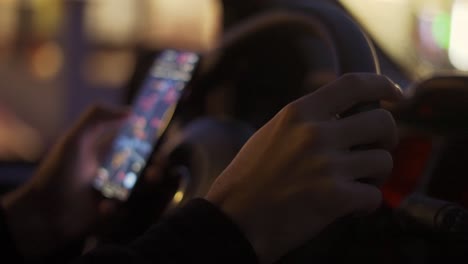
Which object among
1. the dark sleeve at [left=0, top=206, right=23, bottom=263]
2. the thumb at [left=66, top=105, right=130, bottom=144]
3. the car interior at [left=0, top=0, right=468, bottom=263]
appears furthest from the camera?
the thumb at [left=66, top=105, right=130, bottom=144]

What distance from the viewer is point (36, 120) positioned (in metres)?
8.71

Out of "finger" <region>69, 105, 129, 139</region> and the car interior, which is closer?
the car interior

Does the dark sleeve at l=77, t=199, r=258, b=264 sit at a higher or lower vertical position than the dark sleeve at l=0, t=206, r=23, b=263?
higher

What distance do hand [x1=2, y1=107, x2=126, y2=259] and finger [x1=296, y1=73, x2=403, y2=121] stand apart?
0.64m

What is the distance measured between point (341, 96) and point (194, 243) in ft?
0.47

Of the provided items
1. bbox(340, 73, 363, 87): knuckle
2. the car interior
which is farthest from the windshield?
bbox(340, 73, 363, 87): knuckle

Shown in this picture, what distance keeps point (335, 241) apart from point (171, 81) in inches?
20.9

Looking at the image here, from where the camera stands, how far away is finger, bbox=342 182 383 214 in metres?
0.60

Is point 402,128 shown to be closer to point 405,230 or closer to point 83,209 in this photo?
point 405,230

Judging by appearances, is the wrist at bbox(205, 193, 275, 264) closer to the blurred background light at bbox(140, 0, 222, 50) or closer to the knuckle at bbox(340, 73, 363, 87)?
the knuckle at bbox(340, 73, 363, 87)

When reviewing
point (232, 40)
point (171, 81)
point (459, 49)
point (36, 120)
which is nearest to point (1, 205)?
point (171, 81)

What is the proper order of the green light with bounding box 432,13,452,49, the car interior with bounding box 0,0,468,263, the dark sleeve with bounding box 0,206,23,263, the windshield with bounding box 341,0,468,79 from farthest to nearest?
the green light with bounding box 432,13,452,49, the windshield with bounding box 341,0,468,79, the dark sleeve with bounding box 0,206,23,263, the car interior with bounding box 0,0,468,263

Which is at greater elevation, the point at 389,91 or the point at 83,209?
the point at 389,91

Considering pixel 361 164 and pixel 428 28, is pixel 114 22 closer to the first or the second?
pixel 428 28
